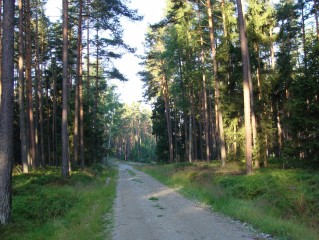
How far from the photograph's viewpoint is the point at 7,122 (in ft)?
29.5

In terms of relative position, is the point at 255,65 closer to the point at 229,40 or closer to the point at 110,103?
the point at 229,40

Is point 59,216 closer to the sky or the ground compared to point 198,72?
closer to the ground

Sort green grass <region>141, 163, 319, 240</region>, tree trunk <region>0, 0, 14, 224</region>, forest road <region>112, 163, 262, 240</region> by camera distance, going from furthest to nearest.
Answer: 1. tree trunk <region>0, 0, 14, 224</region>
2. green grass <region>141, 163, 319, 240</region>
3. forest road <region>112, 163, 262, 240</region>

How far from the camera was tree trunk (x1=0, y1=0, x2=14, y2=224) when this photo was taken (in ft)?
28.7

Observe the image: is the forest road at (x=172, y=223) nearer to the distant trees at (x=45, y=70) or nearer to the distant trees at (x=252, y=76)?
the distant trees at (x=45, y=70)

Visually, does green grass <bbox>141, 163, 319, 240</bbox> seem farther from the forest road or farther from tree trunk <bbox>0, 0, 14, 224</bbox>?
tree trunk <bbox>0, 0, 14, 224</bbox>

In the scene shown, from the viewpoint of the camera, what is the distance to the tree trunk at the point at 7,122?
874 centimetres

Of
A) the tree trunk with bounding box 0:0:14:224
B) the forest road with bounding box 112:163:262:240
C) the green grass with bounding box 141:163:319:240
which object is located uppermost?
the tree trunk with bounding box 0:0:14:224

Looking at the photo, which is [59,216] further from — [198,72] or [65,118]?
[198,72]

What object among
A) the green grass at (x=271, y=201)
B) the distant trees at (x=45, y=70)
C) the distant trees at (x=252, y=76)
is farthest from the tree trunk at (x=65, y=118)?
the distant trees at (x=252, y=76)

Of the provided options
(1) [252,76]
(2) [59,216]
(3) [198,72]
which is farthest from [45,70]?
(2) [59,216]

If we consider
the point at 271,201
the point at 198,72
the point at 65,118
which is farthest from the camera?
the point at 198,72

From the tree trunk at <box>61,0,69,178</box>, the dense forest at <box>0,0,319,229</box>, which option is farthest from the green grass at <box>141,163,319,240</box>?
the tree trunk at <box>61,0,69,178</box>

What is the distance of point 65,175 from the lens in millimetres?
18969
